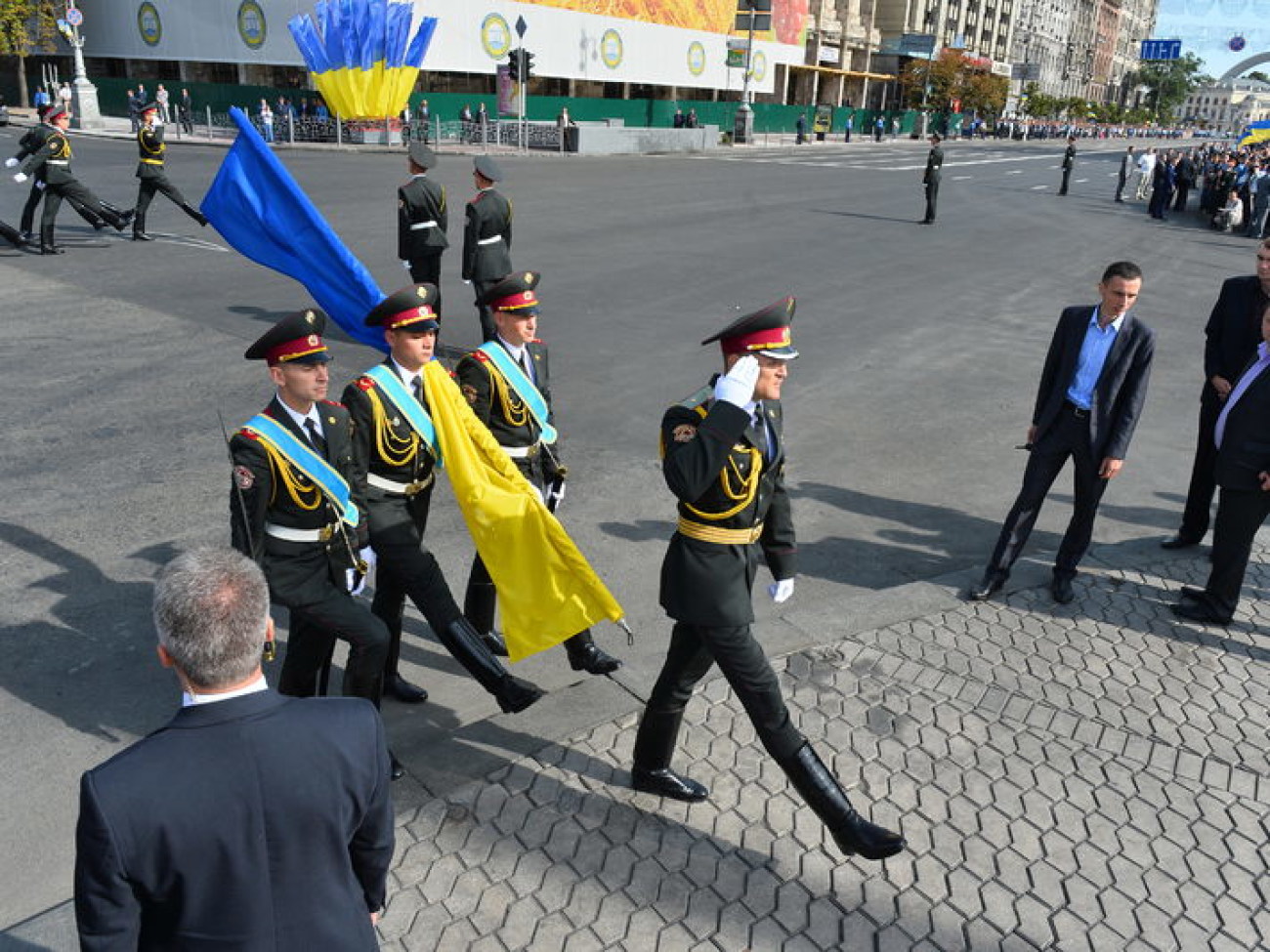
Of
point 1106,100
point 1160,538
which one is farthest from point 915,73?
point 1106,100

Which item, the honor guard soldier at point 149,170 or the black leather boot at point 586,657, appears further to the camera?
the honor guard soldier at point 149,170

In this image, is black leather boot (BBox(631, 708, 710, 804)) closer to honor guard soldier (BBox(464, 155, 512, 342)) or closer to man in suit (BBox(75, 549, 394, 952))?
man in suit (BBox(75, 549, 394, 952))

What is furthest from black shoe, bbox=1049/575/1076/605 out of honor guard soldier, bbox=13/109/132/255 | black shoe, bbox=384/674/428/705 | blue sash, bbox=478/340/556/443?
honor guard soldier, bbox=13/109/132/255

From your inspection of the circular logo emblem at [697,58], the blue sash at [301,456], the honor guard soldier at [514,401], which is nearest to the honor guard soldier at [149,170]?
the honor guard soldier at [514,401]

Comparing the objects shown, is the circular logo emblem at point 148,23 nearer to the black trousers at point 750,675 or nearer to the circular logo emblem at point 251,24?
the circular logo emblem at point 251,24

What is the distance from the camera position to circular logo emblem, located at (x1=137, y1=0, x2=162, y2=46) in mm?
47531

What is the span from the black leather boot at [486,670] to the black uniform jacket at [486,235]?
20.8 ft

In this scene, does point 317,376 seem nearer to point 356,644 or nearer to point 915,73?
point 356,644

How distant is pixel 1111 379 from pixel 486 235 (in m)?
6.40

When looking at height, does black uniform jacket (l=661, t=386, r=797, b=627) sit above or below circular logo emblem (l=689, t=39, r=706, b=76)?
below

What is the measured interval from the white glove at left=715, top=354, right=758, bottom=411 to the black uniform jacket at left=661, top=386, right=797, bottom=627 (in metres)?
0.06

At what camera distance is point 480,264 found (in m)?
9.97

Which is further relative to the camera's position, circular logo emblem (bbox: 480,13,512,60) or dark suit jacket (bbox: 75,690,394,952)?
circular logo emblem (bbox: 480,13,512,60)

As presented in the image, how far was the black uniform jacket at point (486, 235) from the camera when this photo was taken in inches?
386
